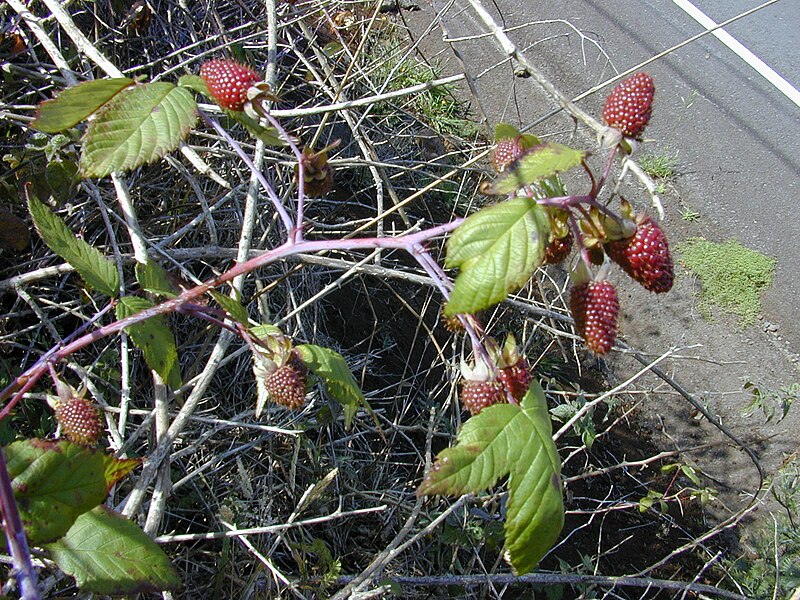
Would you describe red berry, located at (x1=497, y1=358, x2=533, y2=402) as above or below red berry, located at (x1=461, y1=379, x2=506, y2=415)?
below

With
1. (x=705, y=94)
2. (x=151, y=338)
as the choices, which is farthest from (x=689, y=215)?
(x=151, y=338)

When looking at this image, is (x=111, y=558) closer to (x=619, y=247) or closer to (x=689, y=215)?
(x=619, y=247)

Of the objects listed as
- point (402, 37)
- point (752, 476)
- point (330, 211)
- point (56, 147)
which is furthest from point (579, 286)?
point (402, 37)

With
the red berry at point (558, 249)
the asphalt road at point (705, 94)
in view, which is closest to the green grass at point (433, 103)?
the asphalt road at point (705, 94)

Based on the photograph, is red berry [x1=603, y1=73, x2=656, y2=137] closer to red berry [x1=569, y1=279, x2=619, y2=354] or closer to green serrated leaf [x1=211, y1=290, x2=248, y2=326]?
red berry [x1=569, y1=279, x2=619, y2=354]

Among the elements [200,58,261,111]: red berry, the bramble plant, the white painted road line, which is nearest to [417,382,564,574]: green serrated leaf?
the bramble plant

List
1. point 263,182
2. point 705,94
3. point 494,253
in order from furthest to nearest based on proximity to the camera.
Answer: point 705,94 → point 263,182 → point 494,253

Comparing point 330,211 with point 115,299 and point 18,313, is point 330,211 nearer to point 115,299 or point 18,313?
point 18,313
